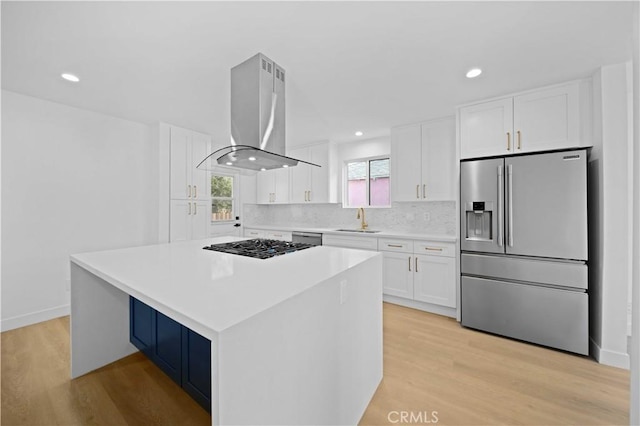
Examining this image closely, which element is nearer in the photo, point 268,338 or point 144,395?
point 268,338

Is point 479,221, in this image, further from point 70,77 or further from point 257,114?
point 70,77

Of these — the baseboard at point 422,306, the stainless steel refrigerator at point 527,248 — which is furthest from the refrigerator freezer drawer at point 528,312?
the baseboard at point 422,306

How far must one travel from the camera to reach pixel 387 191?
13.7 ft

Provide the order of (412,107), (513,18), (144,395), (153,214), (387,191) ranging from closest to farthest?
(513,18) → (144,395) → (412,107) → (153,214) → (387,191)

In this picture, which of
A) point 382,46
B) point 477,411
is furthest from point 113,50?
point 477,411

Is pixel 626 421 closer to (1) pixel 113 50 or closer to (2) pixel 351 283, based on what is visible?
(2) pixel 351 283

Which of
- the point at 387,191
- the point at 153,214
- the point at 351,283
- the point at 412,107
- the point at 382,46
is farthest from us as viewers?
the point at 387,191

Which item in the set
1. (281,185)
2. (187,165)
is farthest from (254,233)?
(187,165)

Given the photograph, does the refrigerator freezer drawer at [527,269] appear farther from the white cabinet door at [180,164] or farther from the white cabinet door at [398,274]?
the white cabinet door at [180,164]

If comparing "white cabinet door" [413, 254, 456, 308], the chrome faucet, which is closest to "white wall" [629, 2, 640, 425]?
"white cabinet door" [413, 254, 456, 308]

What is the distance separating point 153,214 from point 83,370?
2080 millimetres

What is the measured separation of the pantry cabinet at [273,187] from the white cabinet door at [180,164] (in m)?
1.50

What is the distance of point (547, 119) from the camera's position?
243 centimetres

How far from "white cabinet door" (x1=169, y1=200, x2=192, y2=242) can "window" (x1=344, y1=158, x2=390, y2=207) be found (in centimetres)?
252
